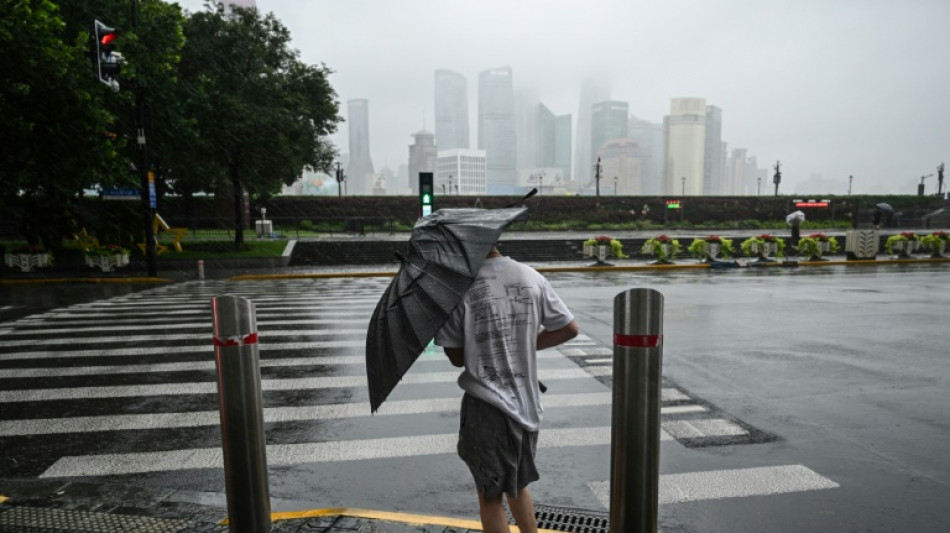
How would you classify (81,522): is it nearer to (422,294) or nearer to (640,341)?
(422,294)

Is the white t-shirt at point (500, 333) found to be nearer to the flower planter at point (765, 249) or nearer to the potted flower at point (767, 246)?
the potted flower at point (767, 246)

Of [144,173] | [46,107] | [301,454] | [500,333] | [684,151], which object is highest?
[684,151]

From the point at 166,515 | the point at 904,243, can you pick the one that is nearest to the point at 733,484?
the point at 166,515

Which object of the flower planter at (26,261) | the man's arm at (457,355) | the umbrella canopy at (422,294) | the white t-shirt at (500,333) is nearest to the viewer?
the umbrella canopy at (422,294)

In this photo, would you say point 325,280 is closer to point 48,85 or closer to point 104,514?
point 48,85

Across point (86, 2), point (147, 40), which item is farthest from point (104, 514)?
point (86, 2)

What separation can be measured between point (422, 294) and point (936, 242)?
29.9 metres

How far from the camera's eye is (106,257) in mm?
19719

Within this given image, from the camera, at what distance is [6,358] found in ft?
25.9

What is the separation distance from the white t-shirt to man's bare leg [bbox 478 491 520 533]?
371mm

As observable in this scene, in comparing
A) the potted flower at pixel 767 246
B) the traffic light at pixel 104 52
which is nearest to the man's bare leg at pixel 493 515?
the traffic light at pixel 104 52

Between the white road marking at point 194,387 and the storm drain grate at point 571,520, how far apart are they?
3.09 meters

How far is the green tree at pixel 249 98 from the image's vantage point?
23.2 metres

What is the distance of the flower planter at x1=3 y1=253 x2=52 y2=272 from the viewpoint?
19.6 m
